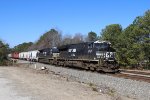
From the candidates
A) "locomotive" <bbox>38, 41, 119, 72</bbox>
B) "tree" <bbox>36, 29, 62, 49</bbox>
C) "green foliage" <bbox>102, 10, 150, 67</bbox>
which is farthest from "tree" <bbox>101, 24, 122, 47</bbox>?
"tree" <bbox>36, 29, 62, 49</bbox>

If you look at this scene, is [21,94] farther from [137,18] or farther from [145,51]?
[137,18]

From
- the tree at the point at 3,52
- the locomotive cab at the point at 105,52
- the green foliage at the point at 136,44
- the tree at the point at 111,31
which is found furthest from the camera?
the tree at the point at 111,31

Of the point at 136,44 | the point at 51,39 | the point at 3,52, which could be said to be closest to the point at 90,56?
the point at 136,44

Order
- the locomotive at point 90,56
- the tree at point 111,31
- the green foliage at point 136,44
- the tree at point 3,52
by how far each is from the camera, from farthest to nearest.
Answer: the tree at point 111,31, the tree at point 3,52, the green foliage at point 136,44, the locomotive at point 90,56

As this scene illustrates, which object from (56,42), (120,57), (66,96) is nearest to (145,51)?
(120,57)

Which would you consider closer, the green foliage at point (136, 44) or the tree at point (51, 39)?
the green foliage at point (136, 44)

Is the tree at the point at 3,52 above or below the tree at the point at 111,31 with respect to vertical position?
below

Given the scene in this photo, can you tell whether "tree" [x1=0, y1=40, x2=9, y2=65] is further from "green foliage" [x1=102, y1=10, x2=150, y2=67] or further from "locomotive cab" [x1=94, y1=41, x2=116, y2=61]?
"locomotive cab" [x1=94, y1=41, x2=116, y2=61]

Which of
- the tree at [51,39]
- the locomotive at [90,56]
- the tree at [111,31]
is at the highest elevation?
the tree at [51,39]

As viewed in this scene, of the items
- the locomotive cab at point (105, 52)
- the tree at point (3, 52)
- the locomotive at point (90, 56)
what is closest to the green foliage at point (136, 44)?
the locomotive at point (90, 56)

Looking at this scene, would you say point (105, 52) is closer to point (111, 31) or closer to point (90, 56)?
point (90, 56)

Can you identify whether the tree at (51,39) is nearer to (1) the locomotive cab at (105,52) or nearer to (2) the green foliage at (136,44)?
(2) the green foliage at (136,44)

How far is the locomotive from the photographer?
31.8 m

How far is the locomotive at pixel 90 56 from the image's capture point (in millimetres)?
31844
